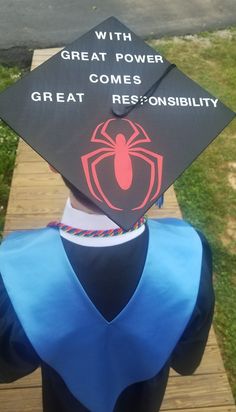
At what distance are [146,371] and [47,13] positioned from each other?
656cm

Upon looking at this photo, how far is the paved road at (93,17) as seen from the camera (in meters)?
6.83

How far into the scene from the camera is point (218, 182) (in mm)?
4703

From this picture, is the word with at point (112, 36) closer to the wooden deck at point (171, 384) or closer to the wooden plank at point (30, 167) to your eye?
the wooden deck at point (171, 384)

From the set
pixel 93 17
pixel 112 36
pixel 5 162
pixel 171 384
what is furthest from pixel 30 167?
pixel 93 17

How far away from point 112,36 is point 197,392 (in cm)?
202

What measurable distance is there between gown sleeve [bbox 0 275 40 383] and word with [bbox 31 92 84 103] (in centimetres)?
65

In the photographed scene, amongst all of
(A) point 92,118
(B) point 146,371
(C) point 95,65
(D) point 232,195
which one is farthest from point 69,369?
(D) point 232,195

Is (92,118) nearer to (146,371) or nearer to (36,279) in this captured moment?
(36,279)

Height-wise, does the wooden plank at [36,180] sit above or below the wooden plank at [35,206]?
above

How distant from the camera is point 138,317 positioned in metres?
1.73

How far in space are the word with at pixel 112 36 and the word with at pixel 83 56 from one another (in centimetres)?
9

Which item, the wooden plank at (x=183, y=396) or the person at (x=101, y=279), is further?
the wooden plank at (x=183, y=396)

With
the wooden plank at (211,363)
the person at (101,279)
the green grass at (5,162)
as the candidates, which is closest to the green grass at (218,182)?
the wooden plank at (211,363)

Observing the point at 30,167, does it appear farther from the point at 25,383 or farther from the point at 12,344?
the point at 12,344
